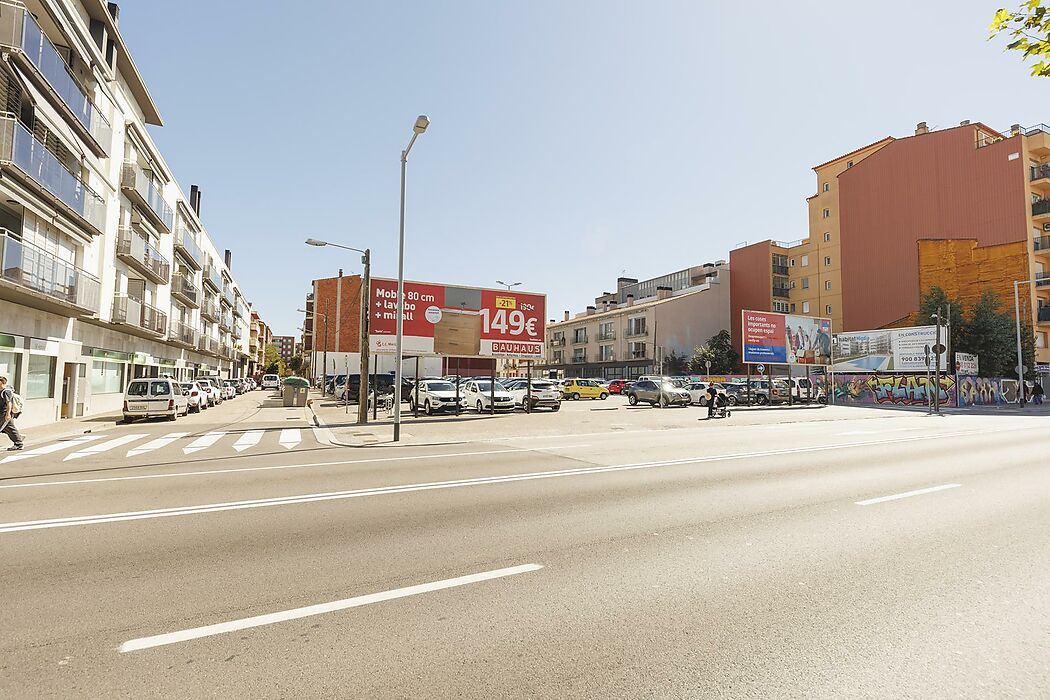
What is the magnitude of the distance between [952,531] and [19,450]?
731 inches

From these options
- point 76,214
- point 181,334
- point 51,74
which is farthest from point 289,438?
point 181,334

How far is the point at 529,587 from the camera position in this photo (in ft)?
13.5

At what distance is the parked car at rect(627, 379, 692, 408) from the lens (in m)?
34.5

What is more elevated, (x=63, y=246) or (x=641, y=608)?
(x=63, y=246)

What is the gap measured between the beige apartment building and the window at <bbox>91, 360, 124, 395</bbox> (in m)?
46.6

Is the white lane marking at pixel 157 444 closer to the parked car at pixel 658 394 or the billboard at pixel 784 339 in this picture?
the parked car at pixel 658 394

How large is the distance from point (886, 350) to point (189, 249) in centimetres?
5440

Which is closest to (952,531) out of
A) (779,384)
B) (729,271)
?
(779,384)

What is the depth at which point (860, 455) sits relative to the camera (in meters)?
11.7

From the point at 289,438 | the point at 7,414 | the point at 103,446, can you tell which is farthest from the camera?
the point at 289,438

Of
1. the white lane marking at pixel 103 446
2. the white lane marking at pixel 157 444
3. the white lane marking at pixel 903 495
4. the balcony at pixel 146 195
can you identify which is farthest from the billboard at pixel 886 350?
the balcony at pixel 146 195

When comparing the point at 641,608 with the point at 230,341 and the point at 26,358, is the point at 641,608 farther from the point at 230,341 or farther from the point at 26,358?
the point at 230,341

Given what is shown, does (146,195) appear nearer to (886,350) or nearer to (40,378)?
(40,378)

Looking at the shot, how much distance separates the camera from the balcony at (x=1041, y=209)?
1725 inches
